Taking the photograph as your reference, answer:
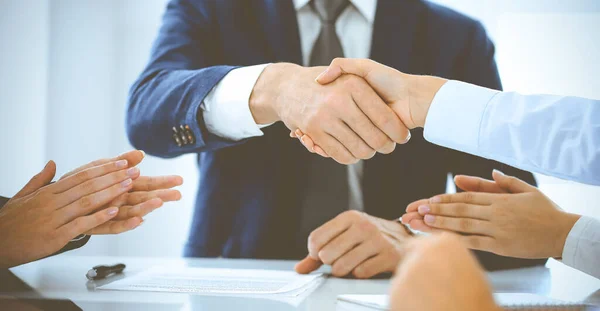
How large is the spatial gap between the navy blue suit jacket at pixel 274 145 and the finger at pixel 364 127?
36 cm

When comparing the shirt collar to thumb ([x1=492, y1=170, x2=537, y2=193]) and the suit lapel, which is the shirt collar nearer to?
the suit lapel

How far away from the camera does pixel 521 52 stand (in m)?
2.00

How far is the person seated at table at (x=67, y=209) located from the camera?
3.05ft

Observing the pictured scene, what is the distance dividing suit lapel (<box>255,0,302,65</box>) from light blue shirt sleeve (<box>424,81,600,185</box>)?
1.75 ft

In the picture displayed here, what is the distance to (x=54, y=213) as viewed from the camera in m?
0.94

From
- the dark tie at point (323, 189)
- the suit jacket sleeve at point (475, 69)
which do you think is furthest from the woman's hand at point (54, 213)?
the suit jacket sleeve at point (475, 69)

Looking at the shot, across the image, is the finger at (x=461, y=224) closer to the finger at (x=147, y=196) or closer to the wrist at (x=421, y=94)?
the wrist at (x=421, y=94)

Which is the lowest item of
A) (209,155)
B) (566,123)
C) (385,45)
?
(209,155)

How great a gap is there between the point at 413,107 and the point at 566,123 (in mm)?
289

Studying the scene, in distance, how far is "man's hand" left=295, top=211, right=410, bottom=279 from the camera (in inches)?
40.4

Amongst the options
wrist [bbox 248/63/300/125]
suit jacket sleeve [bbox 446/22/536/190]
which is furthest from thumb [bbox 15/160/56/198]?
suit jacket sleeve [bbox 446/22/536/190]

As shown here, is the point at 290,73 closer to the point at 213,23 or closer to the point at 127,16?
the point at 213,23

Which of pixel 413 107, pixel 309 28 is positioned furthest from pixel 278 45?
pixel 413 107

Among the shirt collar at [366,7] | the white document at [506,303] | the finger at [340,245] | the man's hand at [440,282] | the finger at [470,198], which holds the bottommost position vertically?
the finger at [340,245]
